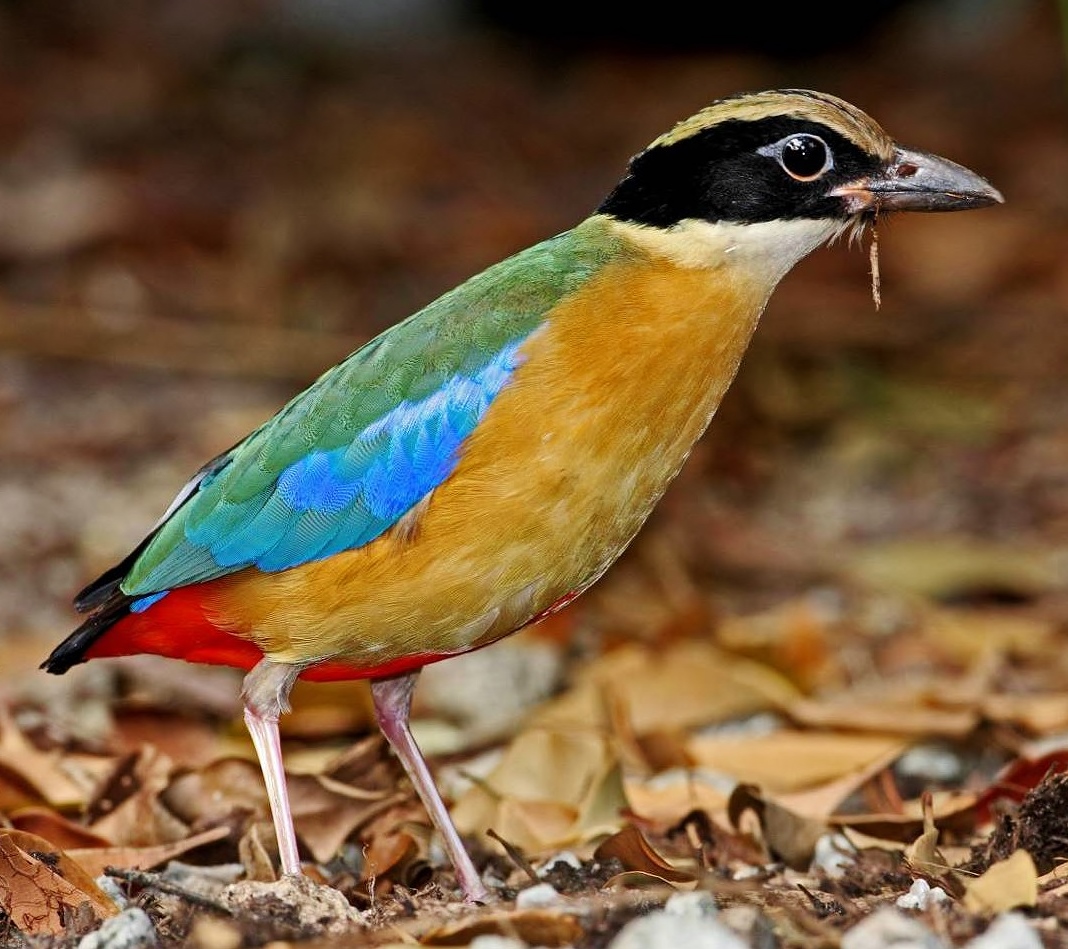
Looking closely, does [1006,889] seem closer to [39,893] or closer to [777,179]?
[777,179]

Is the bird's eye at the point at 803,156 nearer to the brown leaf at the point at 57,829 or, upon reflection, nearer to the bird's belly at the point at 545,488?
the bird's belly at the point at 545,488

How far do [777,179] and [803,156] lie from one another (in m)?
0.09

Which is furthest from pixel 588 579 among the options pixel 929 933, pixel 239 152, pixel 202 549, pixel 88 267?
pixel 239 152

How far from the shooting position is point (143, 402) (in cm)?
896

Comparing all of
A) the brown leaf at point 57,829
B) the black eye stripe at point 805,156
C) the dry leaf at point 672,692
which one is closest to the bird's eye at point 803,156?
the black eye stripe at point 805,156

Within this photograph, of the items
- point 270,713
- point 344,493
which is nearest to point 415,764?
point 270,713

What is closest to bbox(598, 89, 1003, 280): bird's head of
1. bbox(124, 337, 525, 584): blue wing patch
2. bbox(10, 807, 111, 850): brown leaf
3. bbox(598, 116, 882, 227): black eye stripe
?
bbox(598, 116, 882, 227): black eye stripe

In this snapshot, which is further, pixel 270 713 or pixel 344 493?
pixel 270 713

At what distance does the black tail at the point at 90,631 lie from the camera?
463 centimetres

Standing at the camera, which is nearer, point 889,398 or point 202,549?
point 202,549

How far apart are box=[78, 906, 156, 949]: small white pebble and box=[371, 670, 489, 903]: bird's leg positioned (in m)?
0.95

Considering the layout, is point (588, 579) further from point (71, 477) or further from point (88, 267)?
point (88, 267)

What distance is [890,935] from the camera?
10.1 ft

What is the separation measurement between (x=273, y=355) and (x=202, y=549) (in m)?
4.80
